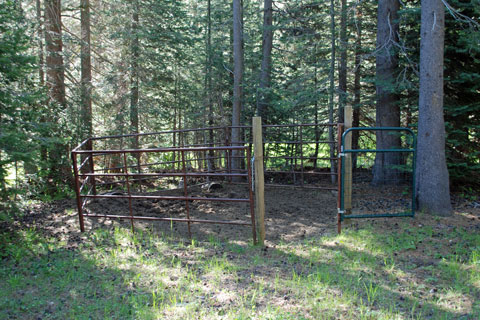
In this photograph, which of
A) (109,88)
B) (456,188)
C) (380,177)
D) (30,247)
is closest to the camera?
(30,247)

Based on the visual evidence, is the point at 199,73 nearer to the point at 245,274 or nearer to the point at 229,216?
the point at 229,216

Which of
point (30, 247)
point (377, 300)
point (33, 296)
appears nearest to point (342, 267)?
point (377, 300)

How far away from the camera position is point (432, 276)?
3.99 m

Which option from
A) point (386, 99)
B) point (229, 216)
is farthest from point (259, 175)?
point (386, 99)

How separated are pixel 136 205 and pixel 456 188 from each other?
23.7ft

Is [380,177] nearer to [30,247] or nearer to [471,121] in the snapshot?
[471,121]

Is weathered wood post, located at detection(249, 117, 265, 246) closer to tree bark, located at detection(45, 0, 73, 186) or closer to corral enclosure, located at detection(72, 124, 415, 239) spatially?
corral enclosure, located at detection(72, 124, 415, 239)

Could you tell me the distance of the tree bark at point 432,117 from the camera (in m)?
6.23

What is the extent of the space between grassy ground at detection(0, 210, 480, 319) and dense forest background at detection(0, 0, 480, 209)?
1.62 metres

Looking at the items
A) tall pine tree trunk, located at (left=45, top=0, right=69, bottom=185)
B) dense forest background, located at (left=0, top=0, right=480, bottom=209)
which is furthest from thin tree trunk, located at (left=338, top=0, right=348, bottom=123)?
tall pine tree trunk, located at (left=45, top=0, right=69, bottom=185)

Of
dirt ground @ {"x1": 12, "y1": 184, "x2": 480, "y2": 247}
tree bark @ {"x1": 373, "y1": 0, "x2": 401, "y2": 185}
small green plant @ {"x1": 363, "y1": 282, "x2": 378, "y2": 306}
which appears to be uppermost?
tree bark @ {"x1": 373, "y1": 0, "x2": 401, "y2": 185}

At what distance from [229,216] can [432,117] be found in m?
4.12

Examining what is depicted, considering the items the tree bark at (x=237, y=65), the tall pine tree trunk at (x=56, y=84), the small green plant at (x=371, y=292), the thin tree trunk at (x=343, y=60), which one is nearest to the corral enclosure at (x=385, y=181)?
the thin tree trunk at (x=343, y=60)

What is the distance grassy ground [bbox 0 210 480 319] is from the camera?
10.8ft
